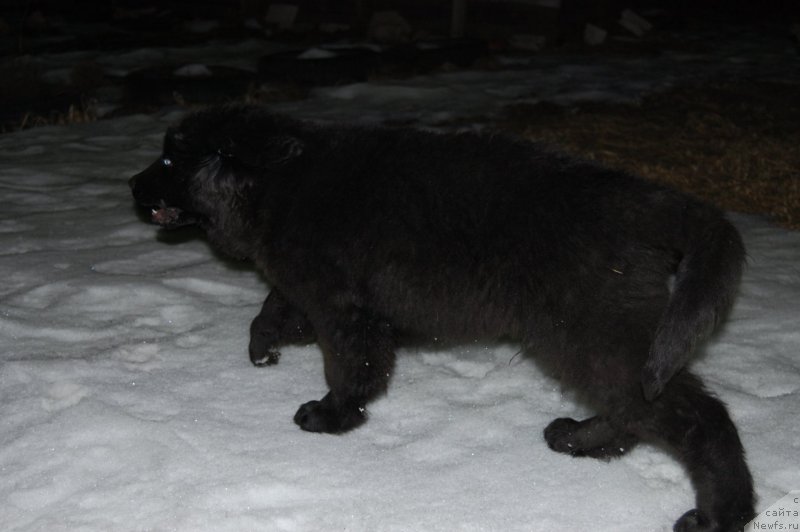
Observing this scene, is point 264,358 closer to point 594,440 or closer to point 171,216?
point 171,216

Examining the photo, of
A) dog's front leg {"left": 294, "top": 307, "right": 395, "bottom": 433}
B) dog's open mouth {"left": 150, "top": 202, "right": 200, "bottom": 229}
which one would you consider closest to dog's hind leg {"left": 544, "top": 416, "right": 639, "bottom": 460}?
dog's front leg {"left": 294, "top": 307, "right": 395, "bottom": 433}

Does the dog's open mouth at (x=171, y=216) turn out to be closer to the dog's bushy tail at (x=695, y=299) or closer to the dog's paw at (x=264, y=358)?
the dog's paw at (x=264, y=358)

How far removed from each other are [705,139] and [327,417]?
523 centimetres

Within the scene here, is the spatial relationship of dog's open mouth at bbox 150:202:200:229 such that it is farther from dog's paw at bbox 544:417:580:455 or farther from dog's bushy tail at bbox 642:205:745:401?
dog's bushy tail at bbox 642:205:745:401

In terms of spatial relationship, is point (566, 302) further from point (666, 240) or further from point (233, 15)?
point (233, 15)

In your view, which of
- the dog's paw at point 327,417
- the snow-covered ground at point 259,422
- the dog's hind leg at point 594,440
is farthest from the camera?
the dog's paw at point 327,417

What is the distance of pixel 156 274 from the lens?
4.69 metres

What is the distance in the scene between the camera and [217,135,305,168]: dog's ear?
11.1 feet

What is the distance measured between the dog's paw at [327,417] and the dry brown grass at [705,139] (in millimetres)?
3389

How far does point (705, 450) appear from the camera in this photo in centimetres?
266

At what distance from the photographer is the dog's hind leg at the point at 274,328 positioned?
3.73 meters

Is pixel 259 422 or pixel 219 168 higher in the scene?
pixel 219 168

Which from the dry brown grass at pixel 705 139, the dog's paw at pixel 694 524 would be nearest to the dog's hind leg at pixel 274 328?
the dog's paw at pixel 694 524

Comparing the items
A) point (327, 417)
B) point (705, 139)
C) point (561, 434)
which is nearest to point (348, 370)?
point (327, 417)
